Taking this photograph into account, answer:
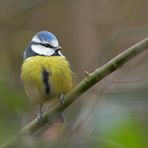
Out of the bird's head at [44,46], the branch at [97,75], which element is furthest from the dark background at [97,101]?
the bird's head at [44,46]

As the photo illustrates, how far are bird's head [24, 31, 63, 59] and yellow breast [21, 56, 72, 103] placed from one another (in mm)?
52

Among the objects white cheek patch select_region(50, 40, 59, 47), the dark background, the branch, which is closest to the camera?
the dark background

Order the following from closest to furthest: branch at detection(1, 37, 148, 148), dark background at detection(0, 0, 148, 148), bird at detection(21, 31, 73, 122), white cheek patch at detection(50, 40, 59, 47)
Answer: dark background at detection(0, 0, 148, 148)
branch at detection(1, 37, 148, 148)
bird at detection(21, 31, 73, 122)
white cheek patch at detection(50, 40, 59, 47)

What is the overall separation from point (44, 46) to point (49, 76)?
22cm

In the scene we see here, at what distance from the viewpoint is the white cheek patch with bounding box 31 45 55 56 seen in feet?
6.91

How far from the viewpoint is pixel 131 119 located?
2.96 feet

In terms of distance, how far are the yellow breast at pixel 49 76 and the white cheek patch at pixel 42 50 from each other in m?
0.05

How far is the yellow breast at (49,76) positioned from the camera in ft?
6.44

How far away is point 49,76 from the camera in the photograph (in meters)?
1.98

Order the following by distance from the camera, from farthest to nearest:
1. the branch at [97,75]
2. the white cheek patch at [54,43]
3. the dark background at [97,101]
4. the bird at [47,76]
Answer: the white cheek patch at [54,43] < the bird at [47,76] < the branch at [97,75] < the dark background at [97,101]

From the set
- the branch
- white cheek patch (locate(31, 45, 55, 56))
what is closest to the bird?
white cheek patch (locate(31, 45, 55, 56))

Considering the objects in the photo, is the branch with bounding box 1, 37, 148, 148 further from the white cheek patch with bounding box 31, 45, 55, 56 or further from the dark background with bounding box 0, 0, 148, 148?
the white cheek patch with bounding box 31, 45, 55, 56

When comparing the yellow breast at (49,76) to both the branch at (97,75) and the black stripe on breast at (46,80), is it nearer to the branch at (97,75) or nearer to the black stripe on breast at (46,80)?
the black stripe on breast at (46,80)

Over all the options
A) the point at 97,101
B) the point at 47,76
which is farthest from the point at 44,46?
the point at 97,101
